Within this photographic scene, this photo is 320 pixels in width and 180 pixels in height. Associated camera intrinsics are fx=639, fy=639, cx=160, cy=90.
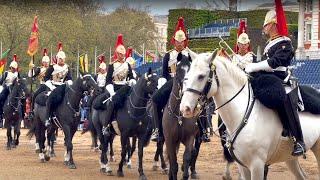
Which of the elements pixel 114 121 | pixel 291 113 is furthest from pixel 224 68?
pixel 114 121

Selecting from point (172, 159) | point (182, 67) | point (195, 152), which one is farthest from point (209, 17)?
point (182, 67)

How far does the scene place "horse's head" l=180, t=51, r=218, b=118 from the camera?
245 inches

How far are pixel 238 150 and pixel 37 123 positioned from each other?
1033cm

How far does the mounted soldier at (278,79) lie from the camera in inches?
265

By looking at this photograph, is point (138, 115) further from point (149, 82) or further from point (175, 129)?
point (175, 129)

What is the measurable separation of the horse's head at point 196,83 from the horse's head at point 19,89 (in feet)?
45.3

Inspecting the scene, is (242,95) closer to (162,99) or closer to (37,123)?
(162,99)

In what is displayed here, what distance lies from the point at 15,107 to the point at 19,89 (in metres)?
0.57

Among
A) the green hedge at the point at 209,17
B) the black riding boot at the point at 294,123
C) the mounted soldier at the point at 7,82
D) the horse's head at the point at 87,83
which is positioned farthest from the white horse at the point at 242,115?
the mounted soldier at the point at 7,82

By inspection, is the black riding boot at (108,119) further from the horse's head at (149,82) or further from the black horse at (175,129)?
the black horse at (175,129)

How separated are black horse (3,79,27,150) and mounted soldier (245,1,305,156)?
1357 cm

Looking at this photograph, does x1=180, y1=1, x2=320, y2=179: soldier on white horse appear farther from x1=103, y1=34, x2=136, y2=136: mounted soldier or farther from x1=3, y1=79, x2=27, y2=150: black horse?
x1=3, y1=79, x2=27, y2=150: black horse

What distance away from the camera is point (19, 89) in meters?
19.8

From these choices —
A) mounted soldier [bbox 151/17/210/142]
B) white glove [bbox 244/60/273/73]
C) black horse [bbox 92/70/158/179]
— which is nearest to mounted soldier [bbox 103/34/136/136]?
black horse [bbox 92/70/158/179]
